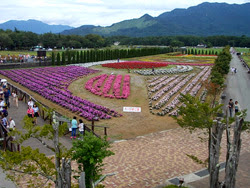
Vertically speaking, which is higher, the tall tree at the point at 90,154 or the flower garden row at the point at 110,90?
the tall tree at the point at 90,154

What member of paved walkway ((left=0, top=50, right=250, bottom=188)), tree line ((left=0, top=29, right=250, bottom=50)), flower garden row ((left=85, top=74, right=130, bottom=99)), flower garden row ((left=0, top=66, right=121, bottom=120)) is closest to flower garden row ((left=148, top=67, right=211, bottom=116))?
flower garden row ((left=85, top=74, right=130, bottom=99))

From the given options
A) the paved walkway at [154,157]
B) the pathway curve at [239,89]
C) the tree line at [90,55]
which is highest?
the tree line at [90,55]

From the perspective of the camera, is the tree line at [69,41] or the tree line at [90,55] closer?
the tree line at [90,55]

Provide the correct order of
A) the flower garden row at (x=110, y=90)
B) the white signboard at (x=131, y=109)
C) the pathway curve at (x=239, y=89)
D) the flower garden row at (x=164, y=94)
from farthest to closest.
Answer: the flower garden row at (x=110, y=90), the pathway curve at (x=239, y=89), the flower garden row at (x=164, y=94), the white signboard at (x=131, y=109)

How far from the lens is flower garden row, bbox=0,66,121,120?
67.9 ft

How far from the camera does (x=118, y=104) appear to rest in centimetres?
2366

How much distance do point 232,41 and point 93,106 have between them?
410ft

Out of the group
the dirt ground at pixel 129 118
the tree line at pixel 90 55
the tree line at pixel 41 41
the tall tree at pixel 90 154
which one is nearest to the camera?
the tall tree at pixel 90 154

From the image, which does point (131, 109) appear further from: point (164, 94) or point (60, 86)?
point (60, 86)

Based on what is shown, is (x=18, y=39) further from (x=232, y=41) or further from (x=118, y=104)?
(x=232, y=41)

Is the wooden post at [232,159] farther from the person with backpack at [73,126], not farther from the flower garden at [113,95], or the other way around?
the person with backpack at [73,126]

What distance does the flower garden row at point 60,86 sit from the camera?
20.7m

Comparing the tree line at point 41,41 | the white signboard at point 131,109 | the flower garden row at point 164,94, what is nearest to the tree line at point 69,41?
the tree line at point 41,41

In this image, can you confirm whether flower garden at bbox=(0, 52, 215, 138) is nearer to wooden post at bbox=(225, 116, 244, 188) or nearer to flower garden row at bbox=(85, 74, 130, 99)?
flower garden row at bbox=(85, 74, 130, 99)
